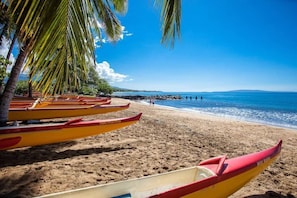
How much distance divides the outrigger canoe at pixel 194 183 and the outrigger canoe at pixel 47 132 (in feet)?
9.03

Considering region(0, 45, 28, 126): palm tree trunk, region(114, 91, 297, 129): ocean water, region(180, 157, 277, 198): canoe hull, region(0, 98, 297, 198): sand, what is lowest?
region(114, 91, 297, 129): ocean water

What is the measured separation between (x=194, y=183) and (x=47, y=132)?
3389 mm

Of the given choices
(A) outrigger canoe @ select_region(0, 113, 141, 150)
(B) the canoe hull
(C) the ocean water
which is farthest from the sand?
(C) the ocean water

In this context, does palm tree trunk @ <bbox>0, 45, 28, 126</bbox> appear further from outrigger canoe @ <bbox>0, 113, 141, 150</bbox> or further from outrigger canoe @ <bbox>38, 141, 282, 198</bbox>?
outrigger canoe @ <bbox>38, 141, 282, 198</bbox>

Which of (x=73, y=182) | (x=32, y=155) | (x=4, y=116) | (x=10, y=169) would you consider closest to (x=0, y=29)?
(x=4, y=116)

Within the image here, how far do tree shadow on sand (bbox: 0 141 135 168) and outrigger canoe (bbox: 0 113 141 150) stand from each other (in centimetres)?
24

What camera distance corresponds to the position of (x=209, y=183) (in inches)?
77.5

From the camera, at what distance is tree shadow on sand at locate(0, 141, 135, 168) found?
3691mm

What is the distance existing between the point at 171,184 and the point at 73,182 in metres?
1.63

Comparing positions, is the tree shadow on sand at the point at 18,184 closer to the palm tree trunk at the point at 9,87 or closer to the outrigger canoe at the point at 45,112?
the palm tree trunk at the point at 9,87

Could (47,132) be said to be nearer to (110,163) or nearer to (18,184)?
(18,184)

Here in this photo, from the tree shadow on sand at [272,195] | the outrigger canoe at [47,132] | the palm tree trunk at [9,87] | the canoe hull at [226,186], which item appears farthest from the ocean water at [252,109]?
the palm tree trunk at [9,87]

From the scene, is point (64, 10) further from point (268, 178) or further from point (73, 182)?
point (268, 178)

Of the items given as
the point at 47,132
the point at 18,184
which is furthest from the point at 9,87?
the point at 18,184
